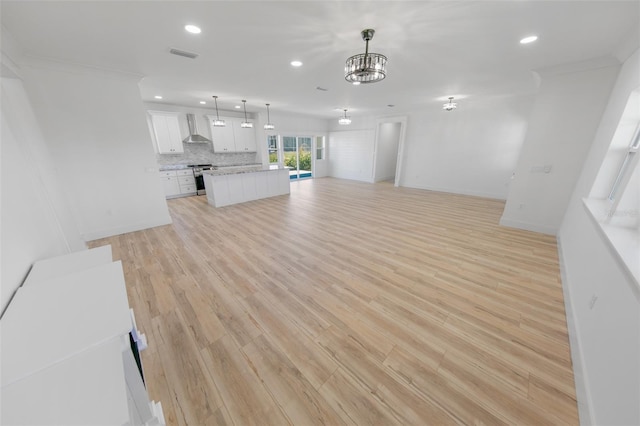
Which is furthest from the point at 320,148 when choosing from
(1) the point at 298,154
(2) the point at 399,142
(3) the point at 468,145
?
(3) the point at 468,145

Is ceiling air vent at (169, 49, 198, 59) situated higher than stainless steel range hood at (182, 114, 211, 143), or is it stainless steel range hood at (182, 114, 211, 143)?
ceiling air vent at (169, 49, 198, 59)

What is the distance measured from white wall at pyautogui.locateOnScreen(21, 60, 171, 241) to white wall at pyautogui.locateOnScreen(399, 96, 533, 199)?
7.56 meters

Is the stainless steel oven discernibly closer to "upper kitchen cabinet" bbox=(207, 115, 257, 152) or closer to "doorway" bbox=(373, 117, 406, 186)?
"upper kitchen cabinet" bbox=(207, 115, 257, 152)

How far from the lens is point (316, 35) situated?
2.32 meters

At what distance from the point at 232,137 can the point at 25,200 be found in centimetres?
607

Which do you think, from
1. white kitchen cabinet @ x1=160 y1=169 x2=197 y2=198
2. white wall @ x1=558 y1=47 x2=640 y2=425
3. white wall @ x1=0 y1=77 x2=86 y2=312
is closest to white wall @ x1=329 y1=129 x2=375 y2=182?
white kitchen cabinet @ x1=160 y1=169 x2=197 y2=198

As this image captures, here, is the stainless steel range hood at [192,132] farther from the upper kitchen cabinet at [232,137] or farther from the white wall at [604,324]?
the white wall at [604,324]

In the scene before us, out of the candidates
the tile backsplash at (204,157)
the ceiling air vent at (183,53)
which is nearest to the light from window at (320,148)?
the tile backsplash at (204,157)

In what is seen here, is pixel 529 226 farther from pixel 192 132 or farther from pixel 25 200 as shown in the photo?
pixel 192 132

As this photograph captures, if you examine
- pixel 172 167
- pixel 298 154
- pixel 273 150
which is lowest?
pixel 172 167

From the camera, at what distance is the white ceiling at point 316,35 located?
6.08ft

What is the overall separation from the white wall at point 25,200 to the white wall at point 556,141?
6.16 m

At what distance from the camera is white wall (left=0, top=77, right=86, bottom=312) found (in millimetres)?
1354

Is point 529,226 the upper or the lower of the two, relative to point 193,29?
lower
